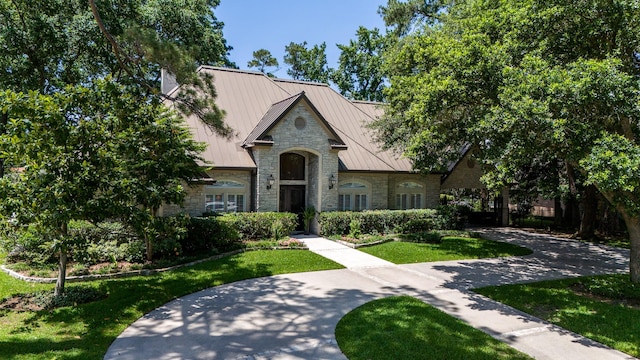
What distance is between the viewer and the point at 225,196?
57.6 feet

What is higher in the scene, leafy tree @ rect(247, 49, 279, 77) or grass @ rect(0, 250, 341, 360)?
leafy tree @ rect(247, 49, 279, 77)

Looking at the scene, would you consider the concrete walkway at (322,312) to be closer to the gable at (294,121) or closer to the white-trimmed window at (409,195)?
the gable at (294,121)

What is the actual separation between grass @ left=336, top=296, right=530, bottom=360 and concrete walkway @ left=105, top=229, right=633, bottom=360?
0.30 m

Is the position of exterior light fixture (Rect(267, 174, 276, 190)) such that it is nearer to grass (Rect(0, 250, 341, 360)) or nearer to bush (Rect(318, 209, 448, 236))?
bush (Rect(318, 209, 448, 236))

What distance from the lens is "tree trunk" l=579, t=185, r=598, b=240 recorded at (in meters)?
20.3

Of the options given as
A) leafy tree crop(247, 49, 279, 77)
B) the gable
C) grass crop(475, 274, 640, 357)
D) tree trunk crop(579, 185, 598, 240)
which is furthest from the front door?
leafy tree crop(247, 49, 279, 77)

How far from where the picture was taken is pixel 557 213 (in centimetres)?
2595

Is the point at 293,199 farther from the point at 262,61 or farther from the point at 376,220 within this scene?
the point at 262,61

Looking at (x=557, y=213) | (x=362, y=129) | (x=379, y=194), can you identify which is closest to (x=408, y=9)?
(x=362, y=129)

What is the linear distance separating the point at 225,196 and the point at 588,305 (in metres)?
13.8

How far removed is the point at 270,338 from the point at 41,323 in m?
4.56

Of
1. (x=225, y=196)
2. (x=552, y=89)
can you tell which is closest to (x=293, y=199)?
(x=225, y=196)

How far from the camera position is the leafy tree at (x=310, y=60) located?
40062 millimetres

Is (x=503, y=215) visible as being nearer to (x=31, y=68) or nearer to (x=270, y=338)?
(x=270, y=338)
